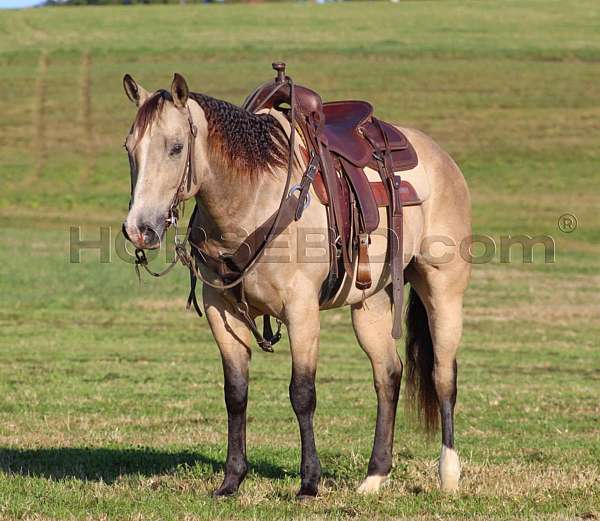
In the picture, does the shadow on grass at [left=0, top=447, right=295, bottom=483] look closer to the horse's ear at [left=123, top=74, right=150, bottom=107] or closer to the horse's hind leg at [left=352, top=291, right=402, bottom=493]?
the horse's hind leg at [left=352, top=291, right=402, bottom=493]

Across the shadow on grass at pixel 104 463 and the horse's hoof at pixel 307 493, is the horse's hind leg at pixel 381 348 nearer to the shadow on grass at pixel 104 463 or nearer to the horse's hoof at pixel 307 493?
the shadow on grass at pixel 104 463

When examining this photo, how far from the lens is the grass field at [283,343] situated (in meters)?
6.81

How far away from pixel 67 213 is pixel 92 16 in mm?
37941

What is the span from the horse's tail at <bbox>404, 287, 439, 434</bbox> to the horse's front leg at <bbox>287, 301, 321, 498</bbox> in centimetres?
146

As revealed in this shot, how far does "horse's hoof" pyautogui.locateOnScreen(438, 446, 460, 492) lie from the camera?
687 centimetres

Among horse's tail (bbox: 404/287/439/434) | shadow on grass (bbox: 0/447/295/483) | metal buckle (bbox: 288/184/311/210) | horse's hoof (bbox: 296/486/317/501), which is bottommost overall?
shadow on grass (bbox: 0/447/295/483)

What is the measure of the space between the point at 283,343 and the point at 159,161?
10375mm

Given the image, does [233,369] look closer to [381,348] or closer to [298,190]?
[298,190]

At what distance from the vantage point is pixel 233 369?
21.6 feet

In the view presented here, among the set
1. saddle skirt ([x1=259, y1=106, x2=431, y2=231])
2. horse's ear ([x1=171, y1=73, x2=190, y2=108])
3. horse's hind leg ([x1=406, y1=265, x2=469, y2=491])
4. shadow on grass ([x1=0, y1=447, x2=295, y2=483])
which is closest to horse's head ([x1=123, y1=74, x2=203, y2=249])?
horse's ear ([x1=171, y1=73, x2=190, y2=108])

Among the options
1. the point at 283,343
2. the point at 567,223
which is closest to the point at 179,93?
the point at 283,343

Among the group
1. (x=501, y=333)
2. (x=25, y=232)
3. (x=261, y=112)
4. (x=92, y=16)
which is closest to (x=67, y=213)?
(x=25, y=232)

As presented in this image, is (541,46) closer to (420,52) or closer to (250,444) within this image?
(420,52)

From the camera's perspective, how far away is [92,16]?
7069cm
